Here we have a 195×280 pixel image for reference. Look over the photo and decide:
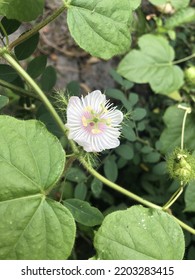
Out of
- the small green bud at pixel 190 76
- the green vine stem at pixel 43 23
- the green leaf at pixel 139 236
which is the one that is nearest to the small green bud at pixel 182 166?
A: the green leaf at pixel 139 236

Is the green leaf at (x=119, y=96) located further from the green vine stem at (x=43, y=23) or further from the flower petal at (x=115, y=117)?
the green vine stem at (x=43, y=23)

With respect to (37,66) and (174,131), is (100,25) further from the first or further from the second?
(174,131)

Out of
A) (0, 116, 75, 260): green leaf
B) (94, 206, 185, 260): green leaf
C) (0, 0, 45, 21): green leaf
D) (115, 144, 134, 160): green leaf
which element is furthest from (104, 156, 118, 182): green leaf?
(0, 0, 45, 21): green leaf

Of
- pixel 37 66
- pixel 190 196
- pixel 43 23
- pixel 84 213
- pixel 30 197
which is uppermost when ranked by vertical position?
pixel 43 23

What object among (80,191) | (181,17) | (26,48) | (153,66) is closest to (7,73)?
(26,48)
